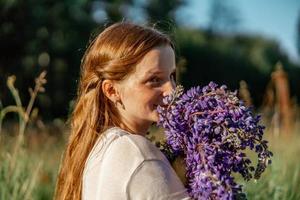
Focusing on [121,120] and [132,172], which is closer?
[132,172]

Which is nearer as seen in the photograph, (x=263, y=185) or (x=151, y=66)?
(x=151, y=66)

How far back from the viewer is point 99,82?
2.23m

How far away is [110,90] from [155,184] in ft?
1.46

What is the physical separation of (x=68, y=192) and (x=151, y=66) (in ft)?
1.88

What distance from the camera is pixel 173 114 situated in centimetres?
193

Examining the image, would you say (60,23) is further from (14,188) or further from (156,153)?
(156,153)

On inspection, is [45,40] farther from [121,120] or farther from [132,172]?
[132,172]

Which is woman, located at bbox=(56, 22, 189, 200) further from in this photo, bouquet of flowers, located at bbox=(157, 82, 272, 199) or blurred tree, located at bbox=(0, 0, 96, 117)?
blurred tree, located at bbox=(0, 0, 96, 117)

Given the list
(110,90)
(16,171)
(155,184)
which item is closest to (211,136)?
(155,184)

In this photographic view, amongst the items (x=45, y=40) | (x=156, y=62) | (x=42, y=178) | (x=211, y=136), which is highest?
(x=156, y=62)

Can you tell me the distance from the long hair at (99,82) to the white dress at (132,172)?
0.49 feet

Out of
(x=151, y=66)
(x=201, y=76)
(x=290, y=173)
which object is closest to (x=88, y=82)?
(x=151, y=66)

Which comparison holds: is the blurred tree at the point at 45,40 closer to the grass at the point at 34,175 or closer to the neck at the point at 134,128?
the grass at the point at 34,175

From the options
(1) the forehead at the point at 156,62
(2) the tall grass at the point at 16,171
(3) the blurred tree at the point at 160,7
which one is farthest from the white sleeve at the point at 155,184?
(3) the blurred tree at the point at 160,7
